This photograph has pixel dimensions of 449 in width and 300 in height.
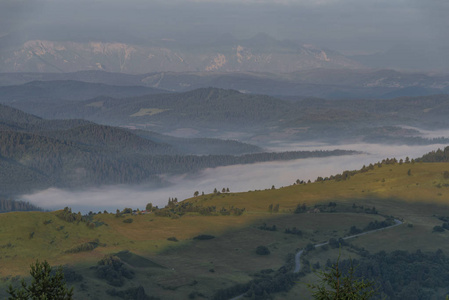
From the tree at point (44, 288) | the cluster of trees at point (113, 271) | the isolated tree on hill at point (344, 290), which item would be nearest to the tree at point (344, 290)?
the isolated tree on hill at point (344, 290)

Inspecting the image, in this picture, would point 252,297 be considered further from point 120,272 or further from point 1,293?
point 1,293

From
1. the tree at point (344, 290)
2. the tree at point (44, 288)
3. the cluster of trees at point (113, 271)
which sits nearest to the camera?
the tree at point (344, 290)

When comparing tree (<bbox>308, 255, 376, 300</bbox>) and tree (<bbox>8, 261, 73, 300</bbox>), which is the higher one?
tree (<bbox>8, 261, 73, 300</bbox>)

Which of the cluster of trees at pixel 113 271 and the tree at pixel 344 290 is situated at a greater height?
the tree at pixel 344 290

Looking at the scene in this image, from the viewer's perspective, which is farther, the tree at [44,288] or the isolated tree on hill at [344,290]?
the tree at [44,288]

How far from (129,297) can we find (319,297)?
434ft

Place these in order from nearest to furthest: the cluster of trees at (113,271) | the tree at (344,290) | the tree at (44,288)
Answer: the tree at (344,290) → the tree at (44,288) → the cluster of trees at (113,271)

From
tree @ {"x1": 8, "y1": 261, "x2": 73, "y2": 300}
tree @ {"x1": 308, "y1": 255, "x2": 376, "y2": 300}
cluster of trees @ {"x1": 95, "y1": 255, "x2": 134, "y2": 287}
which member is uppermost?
tree @ {"x1": 8, "y1": 261, "x2": 73, "y2": 300}

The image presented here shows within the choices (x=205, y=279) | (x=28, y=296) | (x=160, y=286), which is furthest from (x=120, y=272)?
(x=28, y=296)

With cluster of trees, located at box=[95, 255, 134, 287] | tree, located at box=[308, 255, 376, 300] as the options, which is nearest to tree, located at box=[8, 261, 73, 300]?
tree, located at box=[308, 255, 376, 300]

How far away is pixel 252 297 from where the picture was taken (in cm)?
18750

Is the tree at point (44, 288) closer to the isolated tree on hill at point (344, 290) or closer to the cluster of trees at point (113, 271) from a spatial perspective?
the isolated tree on hill at point (344, 290)

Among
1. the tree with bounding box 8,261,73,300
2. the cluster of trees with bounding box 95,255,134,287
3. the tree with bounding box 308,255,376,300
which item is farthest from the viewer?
the cluster of trees with bounding box 95,255,134,287

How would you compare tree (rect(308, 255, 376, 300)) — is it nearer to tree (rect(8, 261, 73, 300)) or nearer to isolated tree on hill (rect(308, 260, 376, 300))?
isolated tree on hill (rect(308, 260, 376, 300))
